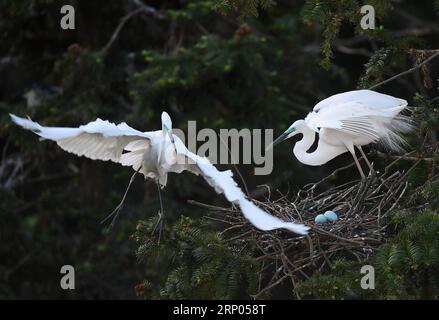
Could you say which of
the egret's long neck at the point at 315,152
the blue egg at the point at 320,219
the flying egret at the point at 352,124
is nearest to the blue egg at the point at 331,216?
the blue egg at the point at 320,219

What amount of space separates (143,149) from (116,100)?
2.07m

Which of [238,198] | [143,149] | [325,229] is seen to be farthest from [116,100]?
[238,198]

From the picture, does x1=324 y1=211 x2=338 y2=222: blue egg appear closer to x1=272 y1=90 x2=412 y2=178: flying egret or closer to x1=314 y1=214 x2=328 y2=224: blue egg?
x1=314 y1=214 x2=328 y2=224: blue egg

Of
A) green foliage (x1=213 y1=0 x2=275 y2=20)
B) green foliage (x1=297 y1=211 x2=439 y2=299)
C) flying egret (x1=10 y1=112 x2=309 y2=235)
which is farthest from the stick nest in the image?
green foliage (x1=213 y1=0 x2=275 y2=20)

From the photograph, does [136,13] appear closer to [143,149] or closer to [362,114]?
[143,149]

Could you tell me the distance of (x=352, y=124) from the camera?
484cm

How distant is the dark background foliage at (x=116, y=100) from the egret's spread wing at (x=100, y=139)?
921 millimetres

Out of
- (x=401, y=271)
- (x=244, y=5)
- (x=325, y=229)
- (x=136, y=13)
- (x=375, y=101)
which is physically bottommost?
(x=401, y=271)

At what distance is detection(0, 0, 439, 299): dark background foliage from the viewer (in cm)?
628

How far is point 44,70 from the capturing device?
24.8 feet

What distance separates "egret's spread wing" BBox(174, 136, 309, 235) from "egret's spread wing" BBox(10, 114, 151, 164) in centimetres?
32

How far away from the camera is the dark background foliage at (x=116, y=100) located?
6.28 meters

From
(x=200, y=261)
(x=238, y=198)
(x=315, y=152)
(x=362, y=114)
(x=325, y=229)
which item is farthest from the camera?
(x=315, y=152)

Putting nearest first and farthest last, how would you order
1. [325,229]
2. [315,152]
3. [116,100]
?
[325,229], [315,152], [116,100]
